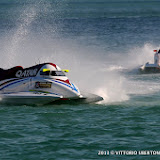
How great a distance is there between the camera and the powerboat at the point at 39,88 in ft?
Answer: 68.5

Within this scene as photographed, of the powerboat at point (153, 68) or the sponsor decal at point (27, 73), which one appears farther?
the powerboat at point (153, 68)

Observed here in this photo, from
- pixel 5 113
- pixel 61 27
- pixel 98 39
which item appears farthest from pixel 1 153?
pixel 61 27

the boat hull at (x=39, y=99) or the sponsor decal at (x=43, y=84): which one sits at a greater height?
the sponsor decal at (x=43, y=84)

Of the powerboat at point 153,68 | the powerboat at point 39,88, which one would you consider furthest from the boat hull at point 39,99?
the powerboat at point 153,68

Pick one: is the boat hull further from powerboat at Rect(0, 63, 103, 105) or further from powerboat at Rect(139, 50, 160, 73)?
powerboat at Rect(139, 50, 160, 73)

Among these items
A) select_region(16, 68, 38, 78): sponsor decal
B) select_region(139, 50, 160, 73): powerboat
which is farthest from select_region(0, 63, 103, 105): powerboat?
select_region(139, 50, 160, 73): powerboat

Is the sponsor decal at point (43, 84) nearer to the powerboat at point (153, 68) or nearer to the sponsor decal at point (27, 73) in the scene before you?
the sponsor decal at point (27, 73)

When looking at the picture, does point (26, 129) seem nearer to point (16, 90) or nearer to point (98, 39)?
point (16, 90)

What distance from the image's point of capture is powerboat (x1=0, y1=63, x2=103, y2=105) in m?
20.9

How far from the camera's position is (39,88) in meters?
21.1

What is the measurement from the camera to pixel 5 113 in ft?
64.0

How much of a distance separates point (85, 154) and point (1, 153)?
247 cm

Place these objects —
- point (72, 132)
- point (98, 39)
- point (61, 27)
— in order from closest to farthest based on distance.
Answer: point (72, 132) → point (98, 39) → point (61, 27)

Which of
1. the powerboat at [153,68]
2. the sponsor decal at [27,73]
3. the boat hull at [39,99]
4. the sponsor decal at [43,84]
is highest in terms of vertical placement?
the powerboat at [153,68]
